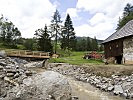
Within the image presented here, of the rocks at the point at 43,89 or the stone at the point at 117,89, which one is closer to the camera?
the rocks at the point at 43,89

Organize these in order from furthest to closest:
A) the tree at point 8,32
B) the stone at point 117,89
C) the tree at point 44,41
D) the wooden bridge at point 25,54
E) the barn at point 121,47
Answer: the tree at point 8,32 < the tree at point 44,41 < the wooden bridge at point 25,54 < the barn at point 121,47 < the stone at point 117,89

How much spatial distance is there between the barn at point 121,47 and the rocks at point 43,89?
69.5ft

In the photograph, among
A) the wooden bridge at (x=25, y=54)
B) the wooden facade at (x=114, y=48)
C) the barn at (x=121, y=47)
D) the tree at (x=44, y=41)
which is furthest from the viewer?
the tree at (x=44, y=41)

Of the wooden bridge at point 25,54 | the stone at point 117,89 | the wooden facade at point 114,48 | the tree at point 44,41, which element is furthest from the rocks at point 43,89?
the tree at point 44,41

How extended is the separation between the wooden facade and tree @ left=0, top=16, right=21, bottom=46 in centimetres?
4217

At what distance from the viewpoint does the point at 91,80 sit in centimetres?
2327

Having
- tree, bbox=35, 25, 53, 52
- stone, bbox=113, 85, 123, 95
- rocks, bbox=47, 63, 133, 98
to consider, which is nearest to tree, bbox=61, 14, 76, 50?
tree, bbox=35, 25, 53, 52

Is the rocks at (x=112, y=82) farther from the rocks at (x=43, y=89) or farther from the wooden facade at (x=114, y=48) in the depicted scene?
the wooden facade at (x=114, y=48)

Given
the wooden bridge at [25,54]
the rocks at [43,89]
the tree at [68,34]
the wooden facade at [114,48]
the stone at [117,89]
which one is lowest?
the stone at [117,89]

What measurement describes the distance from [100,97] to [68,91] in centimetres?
388

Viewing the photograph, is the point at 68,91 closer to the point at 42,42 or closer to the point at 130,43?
the point at 130,43

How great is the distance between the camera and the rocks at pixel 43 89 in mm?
12800

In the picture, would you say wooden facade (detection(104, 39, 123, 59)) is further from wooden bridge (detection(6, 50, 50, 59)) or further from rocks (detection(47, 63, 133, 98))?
wooden bridge (detection(6, 50, 50, 59))

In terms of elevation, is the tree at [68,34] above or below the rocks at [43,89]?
above
